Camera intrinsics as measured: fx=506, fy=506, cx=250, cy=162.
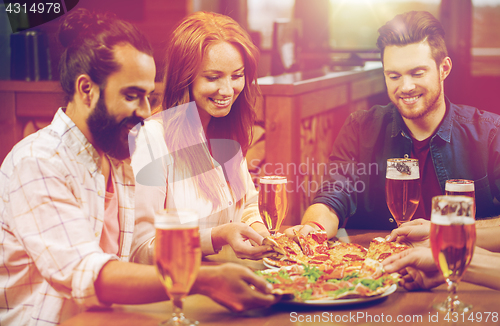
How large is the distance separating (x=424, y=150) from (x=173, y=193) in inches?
39.1

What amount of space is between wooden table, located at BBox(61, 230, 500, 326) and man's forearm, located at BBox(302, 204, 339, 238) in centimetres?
64

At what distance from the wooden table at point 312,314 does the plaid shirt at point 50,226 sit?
7cm

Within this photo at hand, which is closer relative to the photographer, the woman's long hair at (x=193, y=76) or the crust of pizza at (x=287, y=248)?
the crust of pizza at (x=287, y=248)

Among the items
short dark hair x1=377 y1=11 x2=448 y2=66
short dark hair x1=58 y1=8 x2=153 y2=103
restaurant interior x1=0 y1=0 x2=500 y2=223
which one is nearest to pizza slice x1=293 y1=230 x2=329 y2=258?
short dark hair x1=58 y1=8 x2=153 y2=103

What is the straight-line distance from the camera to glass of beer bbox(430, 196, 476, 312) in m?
0.85

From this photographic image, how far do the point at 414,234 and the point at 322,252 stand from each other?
0.72ft

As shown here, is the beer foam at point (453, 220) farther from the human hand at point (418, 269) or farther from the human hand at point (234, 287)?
the human hand at point (234, 287)

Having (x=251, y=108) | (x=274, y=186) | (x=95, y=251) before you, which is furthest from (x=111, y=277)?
(x=251, y=108)

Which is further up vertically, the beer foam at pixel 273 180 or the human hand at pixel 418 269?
the beer foam at pixel 273 180

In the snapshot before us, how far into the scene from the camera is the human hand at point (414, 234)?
46.1 inches

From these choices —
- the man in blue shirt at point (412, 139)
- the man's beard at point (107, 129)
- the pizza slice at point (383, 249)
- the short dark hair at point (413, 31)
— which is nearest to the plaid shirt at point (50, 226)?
the man's beard at point (107, 129)

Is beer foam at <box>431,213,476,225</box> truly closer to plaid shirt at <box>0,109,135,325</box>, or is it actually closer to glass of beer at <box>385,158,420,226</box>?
glass of beer at <box>385,158,420,226</box>

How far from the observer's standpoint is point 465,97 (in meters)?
5.13

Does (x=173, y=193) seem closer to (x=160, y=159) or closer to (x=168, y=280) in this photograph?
(x=160, y=159)
